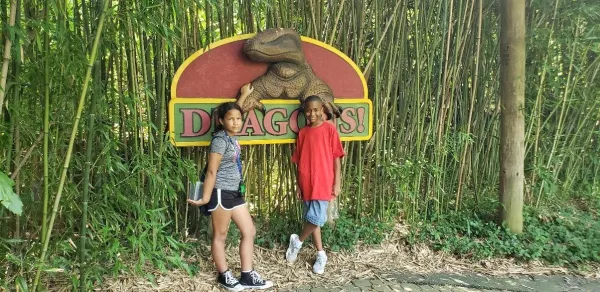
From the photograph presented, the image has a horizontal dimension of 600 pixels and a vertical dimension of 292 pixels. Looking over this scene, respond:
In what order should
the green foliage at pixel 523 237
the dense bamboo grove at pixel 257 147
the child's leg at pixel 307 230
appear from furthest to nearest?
the green foliage at pixel 523 237, the child's leg at pixel 307 230, the dense bamboo grove at pixel 257 147

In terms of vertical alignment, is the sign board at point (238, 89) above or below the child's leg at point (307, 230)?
above

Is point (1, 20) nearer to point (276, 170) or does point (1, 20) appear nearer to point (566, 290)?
point (276, 170)

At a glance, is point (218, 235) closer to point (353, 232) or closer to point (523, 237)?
point (353, 232)

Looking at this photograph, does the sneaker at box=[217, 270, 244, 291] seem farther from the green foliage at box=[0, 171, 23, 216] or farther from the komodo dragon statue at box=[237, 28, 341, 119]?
the green foliage at box=[0, 171, 23, 216]

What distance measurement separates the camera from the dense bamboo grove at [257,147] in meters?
1.75

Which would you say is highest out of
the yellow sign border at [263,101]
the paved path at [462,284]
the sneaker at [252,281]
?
the yellow sign border at [263,101]

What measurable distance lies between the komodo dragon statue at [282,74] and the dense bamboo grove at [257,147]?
0.19 m

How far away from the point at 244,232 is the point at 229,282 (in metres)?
0.27

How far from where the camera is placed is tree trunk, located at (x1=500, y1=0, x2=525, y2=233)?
2834 millimetres

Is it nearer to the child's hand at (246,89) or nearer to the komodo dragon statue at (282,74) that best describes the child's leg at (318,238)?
the komodo dragon statue at (282,74)

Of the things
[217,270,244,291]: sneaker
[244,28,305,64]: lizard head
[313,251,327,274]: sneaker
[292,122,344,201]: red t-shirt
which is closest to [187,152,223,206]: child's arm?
[217,270,244,291]: sneaker

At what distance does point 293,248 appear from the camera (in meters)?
2.62

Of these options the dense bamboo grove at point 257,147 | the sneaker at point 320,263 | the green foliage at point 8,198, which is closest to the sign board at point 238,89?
the dense bamboo grove at point 257,147

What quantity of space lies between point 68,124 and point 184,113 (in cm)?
65
